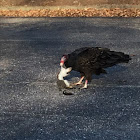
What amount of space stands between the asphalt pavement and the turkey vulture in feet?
1.65

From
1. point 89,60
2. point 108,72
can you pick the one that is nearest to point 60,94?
point 89,60

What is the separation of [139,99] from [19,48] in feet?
18.1

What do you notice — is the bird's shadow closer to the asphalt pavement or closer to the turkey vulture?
the asphalt pavement

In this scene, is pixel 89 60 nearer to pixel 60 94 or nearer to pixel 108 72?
pixel 60 94

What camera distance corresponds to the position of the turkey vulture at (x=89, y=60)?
7203mm

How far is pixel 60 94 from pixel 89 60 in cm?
99

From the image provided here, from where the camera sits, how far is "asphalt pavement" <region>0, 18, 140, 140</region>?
19.5ft

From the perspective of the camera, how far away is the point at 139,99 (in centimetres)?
717

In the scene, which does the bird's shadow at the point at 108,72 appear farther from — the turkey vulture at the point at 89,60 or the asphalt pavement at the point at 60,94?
the turkey vulture at the point at 89,60

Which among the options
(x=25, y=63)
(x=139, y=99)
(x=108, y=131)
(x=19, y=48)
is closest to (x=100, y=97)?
(x=139, y=99)

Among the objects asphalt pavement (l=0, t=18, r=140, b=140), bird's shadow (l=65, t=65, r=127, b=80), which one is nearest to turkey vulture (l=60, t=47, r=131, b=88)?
asphalt pavement (l=0, t=18, r=140, b=140)

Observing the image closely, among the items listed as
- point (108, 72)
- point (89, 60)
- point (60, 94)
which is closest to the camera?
point (89, 60)

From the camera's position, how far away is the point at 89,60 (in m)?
7.29

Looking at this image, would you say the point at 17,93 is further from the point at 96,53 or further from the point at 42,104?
the point at 96,53
